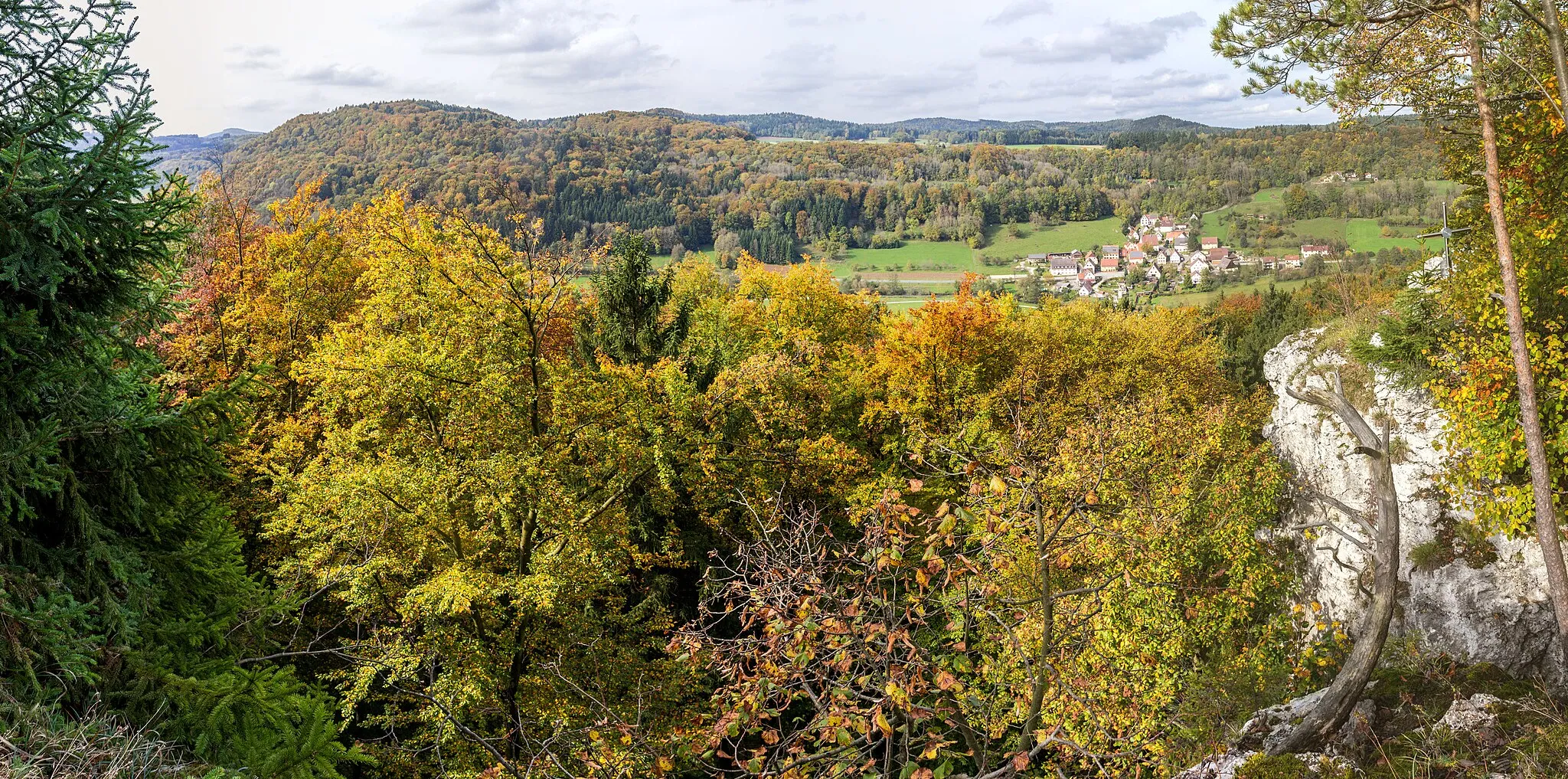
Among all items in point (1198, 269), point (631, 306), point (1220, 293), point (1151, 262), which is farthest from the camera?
point (1151, 262)

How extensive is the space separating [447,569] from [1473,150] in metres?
17.2

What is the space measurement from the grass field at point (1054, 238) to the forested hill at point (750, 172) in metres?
1.95

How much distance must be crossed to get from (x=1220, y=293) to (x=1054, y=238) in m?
43.3

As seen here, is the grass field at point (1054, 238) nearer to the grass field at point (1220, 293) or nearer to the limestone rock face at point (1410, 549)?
the grass field at point (1220, 293)

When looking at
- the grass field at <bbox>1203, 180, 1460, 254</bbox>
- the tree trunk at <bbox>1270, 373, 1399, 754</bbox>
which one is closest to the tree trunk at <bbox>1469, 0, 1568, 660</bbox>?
the tree trunk at <bbox>1270, 373, 1399, 754</bbox>

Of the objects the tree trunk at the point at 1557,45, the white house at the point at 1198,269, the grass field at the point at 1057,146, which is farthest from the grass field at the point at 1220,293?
A: the grass field at the point at 1057,146

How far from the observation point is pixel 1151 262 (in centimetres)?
8938

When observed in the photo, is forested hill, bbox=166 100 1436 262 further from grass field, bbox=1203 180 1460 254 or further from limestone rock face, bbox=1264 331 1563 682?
limestone rock face, bbox=1264 331 1563 682

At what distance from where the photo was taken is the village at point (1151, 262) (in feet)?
241

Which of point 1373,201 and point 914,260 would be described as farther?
point 914,260

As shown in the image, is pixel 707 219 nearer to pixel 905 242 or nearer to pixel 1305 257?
pixel 905 242

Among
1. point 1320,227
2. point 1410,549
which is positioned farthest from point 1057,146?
point 1410,549

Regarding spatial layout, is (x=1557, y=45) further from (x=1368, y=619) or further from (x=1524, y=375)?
(x=1368, y=619)

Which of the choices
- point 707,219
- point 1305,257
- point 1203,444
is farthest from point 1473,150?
point 707,219
